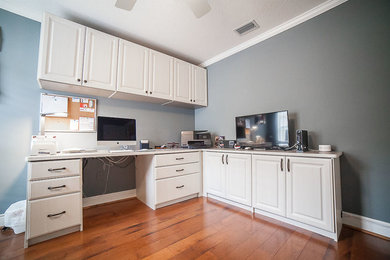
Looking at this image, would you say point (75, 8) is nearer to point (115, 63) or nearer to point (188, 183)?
point (115, 63)

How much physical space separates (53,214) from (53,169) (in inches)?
17.1

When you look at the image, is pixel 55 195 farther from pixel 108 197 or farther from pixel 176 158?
pixel 176 158

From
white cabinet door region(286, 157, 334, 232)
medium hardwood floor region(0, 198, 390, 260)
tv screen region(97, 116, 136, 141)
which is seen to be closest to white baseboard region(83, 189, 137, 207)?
medium hardwood floor region(0, 198, 390, 260)

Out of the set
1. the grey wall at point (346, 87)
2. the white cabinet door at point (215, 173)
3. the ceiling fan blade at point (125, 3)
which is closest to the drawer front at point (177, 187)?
the white cabinet door at point (215, 173)

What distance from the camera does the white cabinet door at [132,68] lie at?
230cm

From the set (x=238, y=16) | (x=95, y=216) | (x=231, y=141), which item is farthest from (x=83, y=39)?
(x=231, y=141)

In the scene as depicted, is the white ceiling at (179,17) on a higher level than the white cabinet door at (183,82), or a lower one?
higher

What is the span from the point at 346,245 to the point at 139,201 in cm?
253

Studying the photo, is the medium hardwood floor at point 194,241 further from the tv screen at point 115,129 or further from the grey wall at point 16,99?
the tv screen at point 115,129

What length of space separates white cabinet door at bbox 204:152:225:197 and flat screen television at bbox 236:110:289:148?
0.48 metres

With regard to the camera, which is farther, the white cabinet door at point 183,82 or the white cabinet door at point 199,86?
the white cabinet door at point 199,86

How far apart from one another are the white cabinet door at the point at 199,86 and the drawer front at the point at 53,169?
7.06ft

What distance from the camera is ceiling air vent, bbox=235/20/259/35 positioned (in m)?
2.27

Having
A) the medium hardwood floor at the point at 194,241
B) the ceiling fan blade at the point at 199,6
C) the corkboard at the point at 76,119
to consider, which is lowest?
the medium hardwood floor at the point at 194,241
